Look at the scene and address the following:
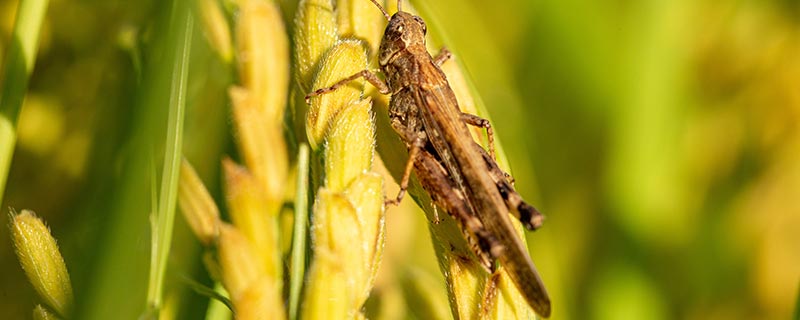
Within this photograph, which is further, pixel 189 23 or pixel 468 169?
pixel 468 169

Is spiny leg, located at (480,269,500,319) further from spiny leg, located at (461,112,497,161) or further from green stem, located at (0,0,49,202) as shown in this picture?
green stem, located at (0,0,49,202)

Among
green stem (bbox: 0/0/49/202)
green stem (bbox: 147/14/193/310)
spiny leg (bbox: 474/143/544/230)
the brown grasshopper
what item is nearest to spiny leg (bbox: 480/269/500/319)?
the brown grasshopper

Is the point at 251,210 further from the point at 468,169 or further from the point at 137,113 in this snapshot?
the point at 468,169

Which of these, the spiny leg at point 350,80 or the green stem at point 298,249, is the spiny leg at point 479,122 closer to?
the spiny leg at point 350,80

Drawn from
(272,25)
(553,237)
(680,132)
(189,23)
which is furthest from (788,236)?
(189,23)

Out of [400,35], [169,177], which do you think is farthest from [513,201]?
[169,177]

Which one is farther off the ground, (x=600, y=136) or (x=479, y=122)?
(x=479, y=122)

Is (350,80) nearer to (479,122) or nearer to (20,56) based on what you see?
(479,122)
